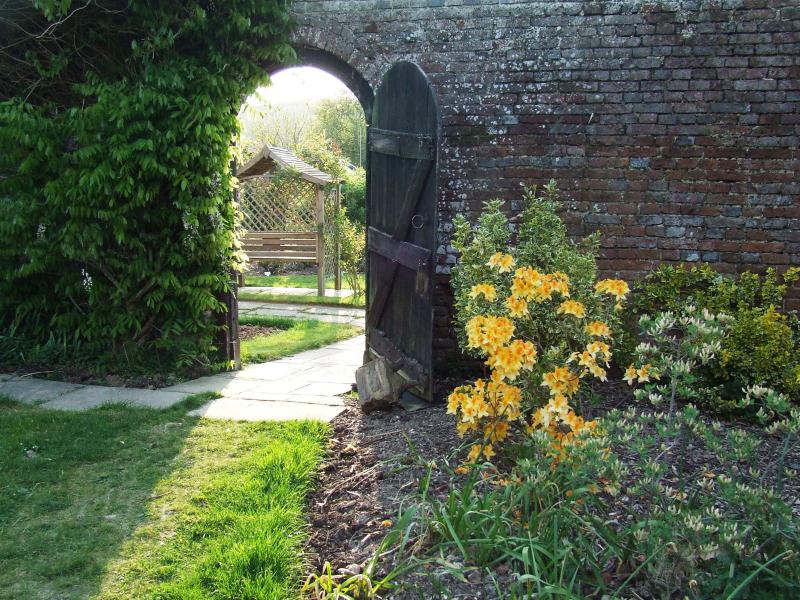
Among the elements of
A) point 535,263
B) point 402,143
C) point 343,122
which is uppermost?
point 343,122

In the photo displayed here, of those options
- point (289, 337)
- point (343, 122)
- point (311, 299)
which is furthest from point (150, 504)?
point (343, 122)

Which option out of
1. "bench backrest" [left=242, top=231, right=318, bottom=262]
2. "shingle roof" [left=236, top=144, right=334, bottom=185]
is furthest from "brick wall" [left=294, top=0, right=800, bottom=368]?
"bench backrest" [left=242, top=231, right=318, bottom=262]

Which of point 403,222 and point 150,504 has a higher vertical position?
point 403,222

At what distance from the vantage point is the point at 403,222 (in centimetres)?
469

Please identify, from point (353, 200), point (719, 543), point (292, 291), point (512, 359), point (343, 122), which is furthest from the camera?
point (343, 122)

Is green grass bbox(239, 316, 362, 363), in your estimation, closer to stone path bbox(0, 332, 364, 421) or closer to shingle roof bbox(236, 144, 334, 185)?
stone path bbox(0, 332, 364, 421)

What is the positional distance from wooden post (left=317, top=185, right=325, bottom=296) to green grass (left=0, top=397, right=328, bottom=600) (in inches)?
271

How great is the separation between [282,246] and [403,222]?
8535 mm

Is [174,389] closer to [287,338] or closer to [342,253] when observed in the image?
[287,338]

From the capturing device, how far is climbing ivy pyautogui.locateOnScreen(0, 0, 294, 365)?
518cm

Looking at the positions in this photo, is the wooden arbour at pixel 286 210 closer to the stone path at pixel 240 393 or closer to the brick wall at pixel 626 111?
the stone path at pixel 240 393

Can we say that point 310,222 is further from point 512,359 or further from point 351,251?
point 512,359

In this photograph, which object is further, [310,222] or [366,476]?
[310,222]

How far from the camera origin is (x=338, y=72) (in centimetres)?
586
